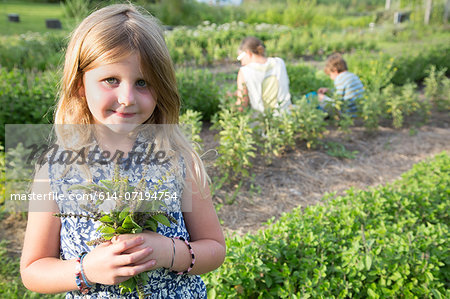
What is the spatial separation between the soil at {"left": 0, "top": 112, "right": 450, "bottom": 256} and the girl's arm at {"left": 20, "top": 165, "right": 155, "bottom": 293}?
178 cm

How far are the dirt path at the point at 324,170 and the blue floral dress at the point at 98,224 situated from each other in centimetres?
197

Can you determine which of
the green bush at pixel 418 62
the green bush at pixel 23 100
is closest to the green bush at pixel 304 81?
the green bush at pixel 418 62

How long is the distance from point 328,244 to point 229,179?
6.12 ft

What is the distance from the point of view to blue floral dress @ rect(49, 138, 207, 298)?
1.22 metres

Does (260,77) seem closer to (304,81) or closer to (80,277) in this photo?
(304,81)

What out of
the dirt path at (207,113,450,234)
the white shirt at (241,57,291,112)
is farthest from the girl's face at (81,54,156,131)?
the white shirt at (241,57,291,112)

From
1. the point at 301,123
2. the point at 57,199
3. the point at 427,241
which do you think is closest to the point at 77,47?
the point at 57,199

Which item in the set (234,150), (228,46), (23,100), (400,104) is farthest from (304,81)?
(23,100)

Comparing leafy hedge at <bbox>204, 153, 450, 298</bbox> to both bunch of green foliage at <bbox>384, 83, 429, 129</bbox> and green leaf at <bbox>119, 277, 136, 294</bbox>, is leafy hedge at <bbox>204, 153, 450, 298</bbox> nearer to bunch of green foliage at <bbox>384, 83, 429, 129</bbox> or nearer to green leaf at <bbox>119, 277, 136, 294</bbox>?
green leaf at <bbox>119, 277, 136, 294</bbox>

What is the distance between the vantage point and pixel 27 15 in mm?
18062

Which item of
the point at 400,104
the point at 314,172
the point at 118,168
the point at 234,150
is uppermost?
the point at 118,168

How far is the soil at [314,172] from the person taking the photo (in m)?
3.52

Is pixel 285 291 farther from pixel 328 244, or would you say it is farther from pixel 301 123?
pixel 301 123

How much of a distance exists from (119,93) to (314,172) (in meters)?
3.62
